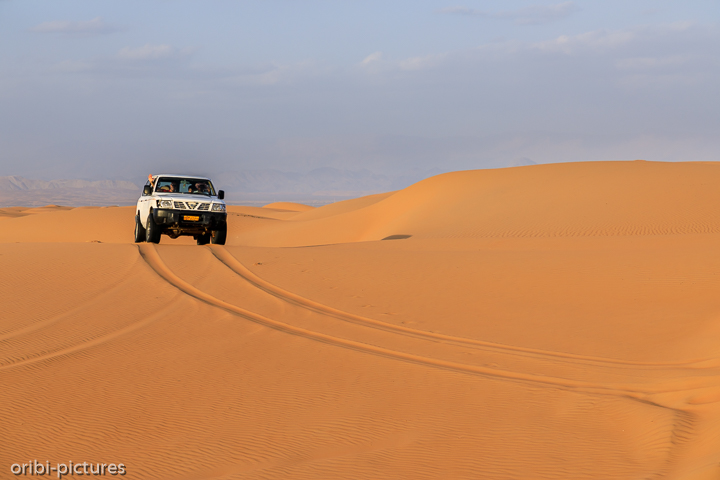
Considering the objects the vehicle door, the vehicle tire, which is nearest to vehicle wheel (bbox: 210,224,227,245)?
the vehicle tire

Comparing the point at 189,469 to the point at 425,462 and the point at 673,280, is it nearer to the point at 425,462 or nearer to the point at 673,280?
the point at 425,462

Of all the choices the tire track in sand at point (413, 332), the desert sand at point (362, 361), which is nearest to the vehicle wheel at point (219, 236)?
the desert sand at point (362, 361)

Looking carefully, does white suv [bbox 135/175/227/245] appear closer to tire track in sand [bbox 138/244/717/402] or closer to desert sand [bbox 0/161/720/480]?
desert sand [bbox 0/161/720/480]

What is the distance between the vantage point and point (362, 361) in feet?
25.0

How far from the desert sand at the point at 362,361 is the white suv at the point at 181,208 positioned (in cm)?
67

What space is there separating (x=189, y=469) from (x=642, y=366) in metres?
5.15

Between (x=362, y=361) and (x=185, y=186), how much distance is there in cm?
1024

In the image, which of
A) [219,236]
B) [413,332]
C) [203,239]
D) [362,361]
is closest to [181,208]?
[219,236]

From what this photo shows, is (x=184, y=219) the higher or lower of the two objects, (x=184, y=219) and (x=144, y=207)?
the lower

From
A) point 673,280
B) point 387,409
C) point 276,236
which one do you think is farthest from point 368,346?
point 276,236

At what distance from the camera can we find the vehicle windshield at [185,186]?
1620cm

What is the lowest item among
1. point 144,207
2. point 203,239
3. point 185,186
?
point 203,239

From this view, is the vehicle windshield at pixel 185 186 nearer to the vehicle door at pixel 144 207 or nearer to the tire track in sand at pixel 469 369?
the vehicle door at pixel 144 207

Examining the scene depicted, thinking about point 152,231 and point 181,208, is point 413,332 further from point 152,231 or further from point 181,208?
point 152,231
